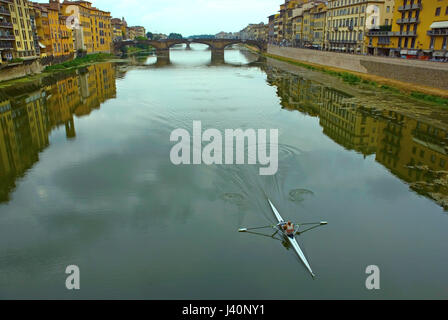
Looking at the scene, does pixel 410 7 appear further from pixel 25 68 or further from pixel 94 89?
pixel 25 68

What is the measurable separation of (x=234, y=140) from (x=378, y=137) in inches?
488

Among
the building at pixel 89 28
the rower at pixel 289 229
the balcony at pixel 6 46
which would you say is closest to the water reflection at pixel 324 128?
the rower at pixel 289 229

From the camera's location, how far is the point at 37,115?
36.6 metres

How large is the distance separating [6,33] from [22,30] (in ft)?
21.1

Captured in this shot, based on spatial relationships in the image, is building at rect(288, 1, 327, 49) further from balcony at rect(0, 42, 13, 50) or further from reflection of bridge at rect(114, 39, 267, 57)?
balcony at rect(0, 42, 13, 50)

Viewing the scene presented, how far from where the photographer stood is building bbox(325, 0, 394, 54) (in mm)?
66625

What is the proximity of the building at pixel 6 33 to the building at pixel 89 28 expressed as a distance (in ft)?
119

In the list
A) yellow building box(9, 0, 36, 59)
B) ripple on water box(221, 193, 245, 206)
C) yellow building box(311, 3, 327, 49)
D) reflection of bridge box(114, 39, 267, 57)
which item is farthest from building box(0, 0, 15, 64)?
reflection of bridge box(114, 39, 267, 57)

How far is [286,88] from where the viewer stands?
5369 cm

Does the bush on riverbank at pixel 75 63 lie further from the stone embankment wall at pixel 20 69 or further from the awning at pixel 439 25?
the awning at pixel 439 25

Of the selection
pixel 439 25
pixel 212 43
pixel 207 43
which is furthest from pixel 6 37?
pixel 212 43

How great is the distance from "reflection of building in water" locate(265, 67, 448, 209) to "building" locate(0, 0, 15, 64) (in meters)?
44.9

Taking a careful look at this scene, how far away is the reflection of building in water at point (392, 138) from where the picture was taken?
2128 cm
